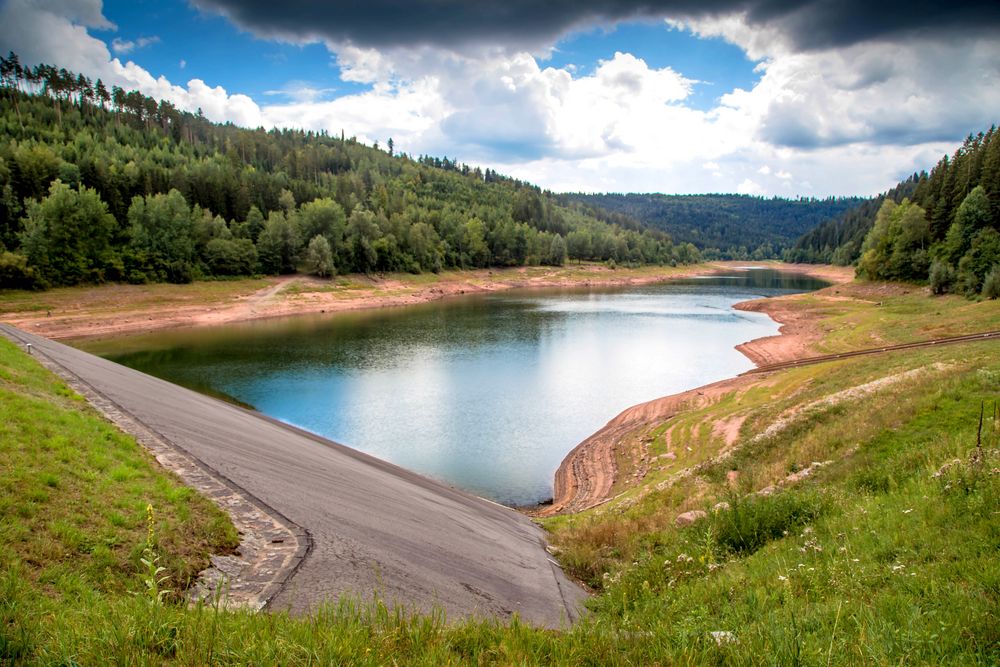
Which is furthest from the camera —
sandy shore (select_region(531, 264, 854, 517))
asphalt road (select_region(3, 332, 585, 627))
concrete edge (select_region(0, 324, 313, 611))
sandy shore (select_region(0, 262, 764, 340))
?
sandy shore (select_region(0, 262, 764, 340))

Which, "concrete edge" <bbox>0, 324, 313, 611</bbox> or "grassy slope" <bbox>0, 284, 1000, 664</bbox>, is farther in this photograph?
"concrete edge" <bbox>0, 324, 313, 611</bbox>

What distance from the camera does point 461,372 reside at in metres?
38.6

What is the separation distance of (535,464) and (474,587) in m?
15.0

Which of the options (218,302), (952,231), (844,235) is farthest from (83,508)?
(844,235)

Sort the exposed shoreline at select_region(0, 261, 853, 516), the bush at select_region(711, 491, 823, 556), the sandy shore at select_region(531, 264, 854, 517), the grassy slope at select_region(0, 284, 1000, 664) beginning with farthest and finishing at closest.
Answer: the exposed shoreline at select_region(0, 261, 853, 516) < the sandy shore at select_region(531, 264, 854, 517) < the bush at select_region(711, 491, 823, 556) < the grassy slope at select_region(0, 284, 1000, 664)

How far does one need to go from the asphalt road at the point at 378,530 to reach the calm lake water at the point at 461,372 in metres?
7.03

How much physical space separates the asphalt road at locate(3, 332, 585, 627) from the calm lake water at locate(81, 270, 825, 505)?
7026 mm

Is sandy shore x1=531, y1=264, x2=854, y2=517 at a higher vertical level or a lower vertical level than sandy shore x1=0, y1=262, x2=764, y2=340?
lower

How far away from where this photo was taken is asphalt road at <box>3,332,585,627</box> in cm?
671

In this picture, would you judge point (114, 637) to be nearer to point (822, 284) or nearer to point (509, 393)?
point (509, 393)

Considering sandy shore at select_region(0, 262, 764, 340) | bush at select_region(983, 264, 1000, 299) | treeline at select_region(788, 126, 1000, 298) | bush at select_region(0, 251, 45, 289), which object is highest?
treeline at select_region(788, 126, 1000, 298)

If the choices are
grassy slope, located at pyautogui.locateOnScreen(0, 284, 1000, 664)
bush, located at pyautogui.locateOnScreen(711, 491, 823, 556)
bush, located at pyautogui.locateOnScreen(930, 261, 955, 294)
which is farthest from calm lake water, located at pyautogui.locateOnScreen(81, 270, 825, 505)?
bush, located at pyautogui.locateOnScreen(930, 261, 955, 294)

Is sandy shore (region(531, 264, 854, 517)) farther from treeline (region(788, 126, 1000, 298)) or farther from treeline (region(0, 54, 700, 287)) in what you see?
treeline (region(0, 54, 700, 287))

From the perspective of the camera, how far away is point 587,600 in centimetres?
829
